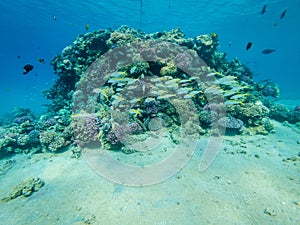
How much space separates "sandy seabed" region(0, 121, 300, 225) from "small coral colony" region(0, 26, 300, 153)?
1372 millimetres

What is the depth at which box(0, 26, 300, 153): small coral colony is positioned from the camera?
6.78 m

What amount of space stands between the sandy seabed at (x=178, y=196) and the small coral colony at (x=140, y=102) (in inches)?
54.0

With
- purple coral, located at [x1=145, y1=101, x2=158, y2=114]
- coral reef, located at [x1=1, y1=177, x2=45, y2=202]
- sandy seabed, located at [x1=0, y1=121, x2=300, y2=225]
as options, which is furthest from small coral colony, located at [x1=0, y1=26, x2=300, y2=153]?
coral reef, located at [x1=1, y1=177, x2=45, y2=202]

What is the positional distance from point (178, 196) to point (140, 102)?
14.7ft

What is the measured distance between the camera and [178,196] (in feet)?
13.3

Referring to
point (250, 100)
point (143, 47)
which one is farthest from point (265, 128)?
point (143, 47)

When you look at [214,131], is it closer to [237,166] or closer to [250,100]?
[237,166]

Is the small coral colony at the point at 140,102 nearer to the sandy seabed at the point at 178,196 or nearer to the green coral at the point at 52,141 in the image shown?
the green coral at the point at 52,141

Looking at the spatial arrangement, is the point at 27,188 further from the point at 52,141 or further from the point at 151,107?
the point at 151,107

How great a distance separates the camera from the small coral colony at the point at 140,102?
6781mm

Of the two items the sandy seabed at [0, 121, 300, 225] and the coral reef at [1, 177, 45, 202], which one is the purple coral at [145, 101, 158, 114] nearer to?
the sandy seabed at [0, 121, 300, 225]

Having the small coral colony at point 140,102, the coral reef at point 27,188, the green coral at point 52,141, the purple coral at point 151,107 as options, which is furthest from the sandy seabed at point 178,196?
the purple coral at point 151,107

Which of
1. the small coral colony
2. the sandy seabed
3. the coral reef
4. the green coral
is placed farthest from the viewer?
the green coral

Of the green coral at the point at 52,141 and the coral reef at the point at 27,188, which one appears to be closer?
the coral reef at the point at 27,188
